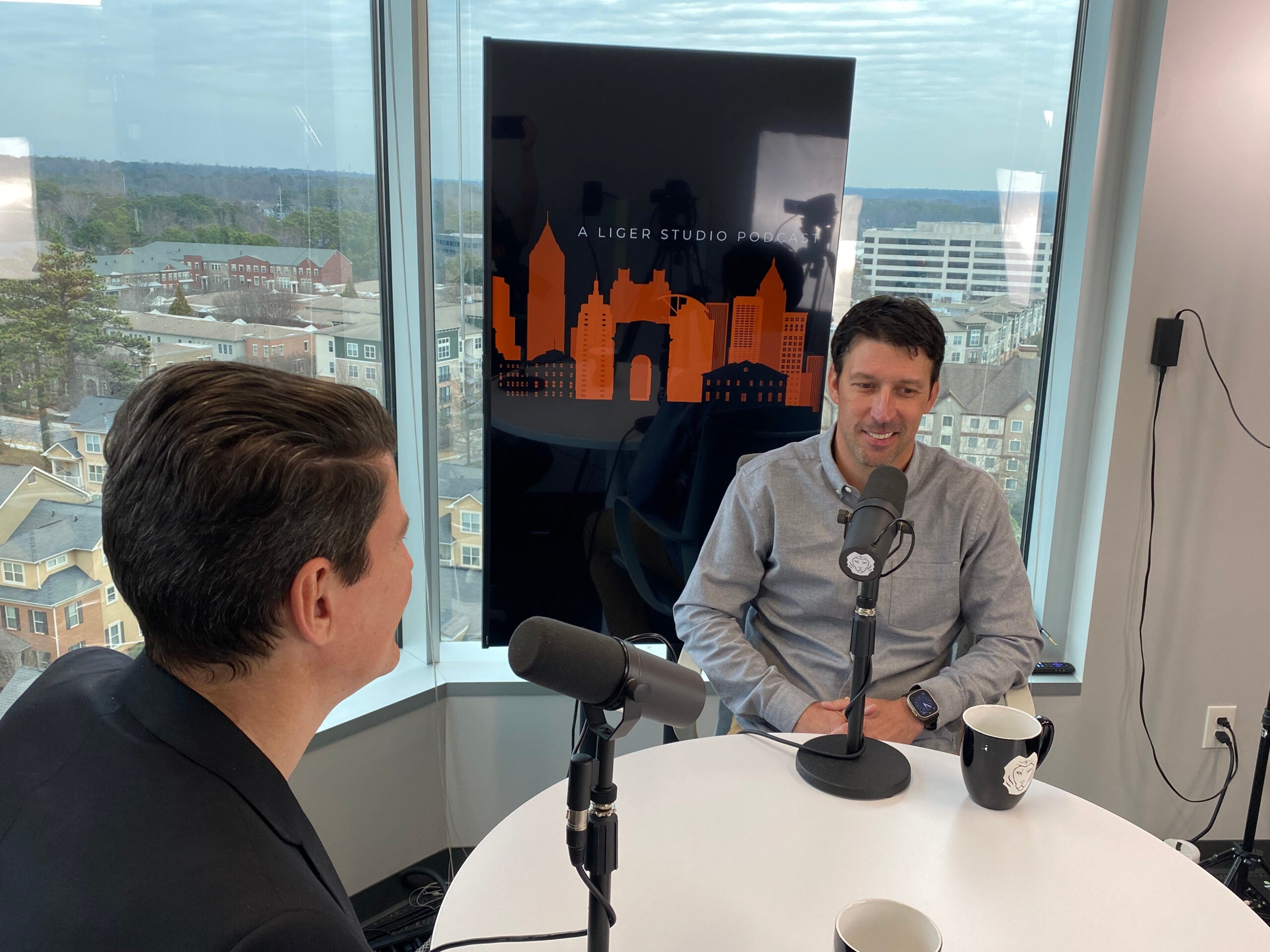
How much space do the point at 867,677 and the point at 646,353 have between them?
47.3 inches

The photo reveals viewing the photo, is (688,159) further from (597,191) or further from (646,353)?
(646,353)

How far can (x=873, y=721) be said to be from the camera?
5.09 ft

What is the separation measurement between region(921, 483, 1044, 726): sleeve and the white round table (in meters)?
0.41

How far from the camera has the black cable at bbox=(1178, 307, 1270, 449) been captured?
227cm

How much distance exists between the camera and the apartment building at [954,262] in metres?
2.48

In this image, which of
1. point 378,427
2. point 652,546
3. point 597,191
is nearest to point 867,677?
point 378,427

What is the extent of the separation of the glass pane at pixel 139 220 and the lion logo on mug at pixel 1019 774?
4.47ft

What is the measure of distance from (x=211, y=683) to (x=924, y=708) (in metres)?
1.16

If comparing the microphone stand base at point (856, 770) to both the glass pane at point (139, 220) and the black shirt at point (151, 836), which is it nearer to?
the black shirt at point (151, 836)

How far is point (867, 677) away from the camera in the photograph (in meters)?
1.22

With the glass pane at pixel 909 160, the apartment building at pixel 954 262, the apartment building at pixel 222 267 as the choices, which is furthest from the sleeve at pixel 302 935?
the apartment building at pixel 954 262

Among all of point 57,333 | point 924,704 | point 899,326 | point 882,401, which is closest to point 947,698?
point 924,704

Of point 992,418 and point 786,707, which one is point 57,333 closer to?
point 786,707

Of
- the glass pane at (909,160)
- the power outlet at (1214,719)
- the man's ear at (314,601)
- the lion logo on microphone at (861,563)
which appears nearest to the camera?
the man's ear at (314,601)
